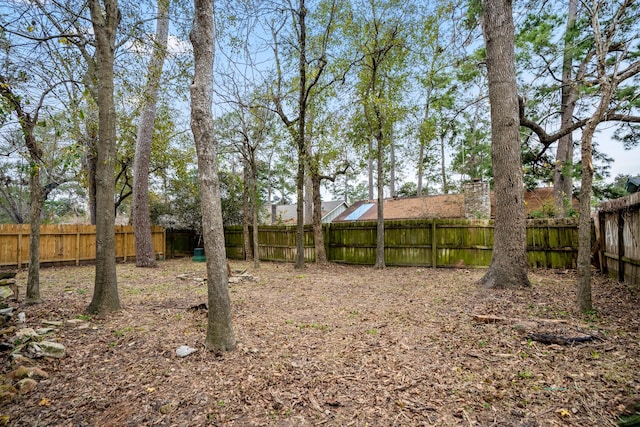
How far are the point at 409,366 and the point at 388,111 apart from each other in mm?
7395

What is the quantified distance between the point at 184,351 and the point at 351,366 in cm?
162

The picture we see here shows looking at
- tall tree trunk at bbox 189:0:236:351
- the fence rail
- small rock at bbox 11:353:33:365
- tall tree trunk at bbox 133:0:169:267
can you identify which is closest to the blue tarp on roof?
the fence rail

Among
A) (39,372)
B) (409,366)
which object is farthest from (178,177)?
(409,366)

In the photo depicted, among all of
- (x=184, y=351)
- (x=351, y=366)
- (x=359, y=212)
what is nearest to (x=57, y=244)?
(x=184, y=351)

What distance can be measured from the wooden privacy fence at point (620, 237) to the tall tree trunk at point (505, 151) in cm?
140

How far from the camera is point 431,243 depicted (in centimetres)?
888

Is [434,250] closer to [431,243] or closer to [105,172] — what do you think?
[431,243]

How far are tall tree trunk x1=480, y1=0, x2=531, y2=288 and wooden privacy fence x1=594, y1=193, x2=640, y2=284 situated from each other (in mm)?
1401

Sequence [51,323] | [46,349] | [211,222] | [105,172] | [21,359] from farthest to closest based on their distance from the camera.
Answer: [105,172] < [51,323] < [211,222] < [46,349] < [21,359]

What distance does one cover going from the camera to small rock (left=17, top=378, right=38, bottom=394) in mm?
2247

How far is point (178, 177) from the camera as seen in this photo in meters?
12.9

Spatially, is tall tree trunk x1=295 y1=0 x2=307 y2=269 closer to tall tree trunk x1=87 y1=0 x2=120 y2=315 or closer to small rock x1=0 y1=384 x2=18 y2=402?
tall tree trunk x1=87 y1=0 x2=120 y2=315

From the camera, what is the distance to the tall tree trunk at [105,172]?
4.02 meters

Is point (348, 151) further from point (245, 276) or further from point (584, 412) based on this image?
point (584, 412)
